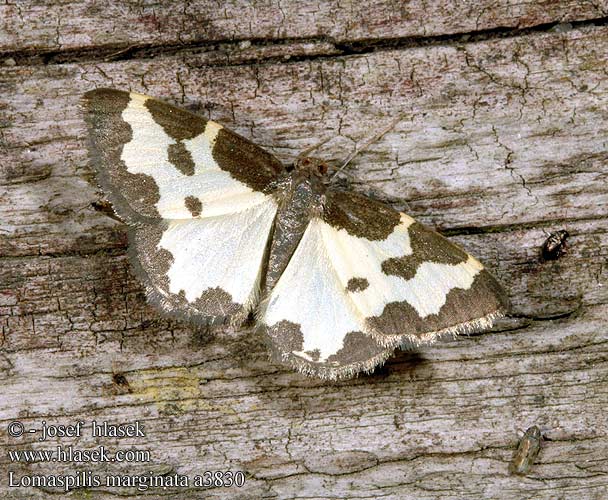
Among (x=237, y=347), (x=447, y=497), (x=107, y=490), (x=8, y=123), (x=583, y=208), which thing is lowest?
(x=447, y=497)

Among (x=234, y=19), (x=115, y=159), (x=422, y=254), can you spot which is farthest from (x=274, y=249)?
(x=234, y=19)

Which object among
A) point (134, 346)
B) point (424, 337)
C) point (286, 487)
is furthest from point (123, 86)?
point (286, 487)

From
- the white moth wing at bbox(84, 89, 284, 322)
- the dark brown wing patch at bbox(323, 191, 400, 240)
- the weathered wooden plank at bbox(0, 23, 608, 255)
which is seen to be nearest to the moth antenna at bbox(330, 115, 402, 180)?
the weathered wooden plank at bbox(0, 23, 608, 255)

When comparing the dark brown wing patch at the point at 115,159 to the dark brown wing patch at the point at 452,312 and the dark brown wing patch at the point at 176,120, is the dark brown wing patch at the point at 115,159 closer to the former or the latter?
the dark brown wing patch at the point at 176,120

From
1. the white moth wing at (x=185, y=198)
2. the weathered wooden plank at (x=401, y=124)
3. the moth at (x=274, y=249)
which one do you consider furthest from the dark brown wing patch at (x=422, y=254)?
the white moth wing at (x=185, y=198)

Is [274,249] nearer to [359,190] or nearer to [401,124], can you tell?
[359,190]

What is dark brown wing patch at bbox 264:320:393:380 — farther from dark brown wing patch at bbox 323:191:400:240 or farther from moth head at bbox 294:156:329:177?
moth head at bbox 294:156:329:177

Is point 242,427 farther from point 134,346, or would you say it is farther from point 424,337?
point 424,337
